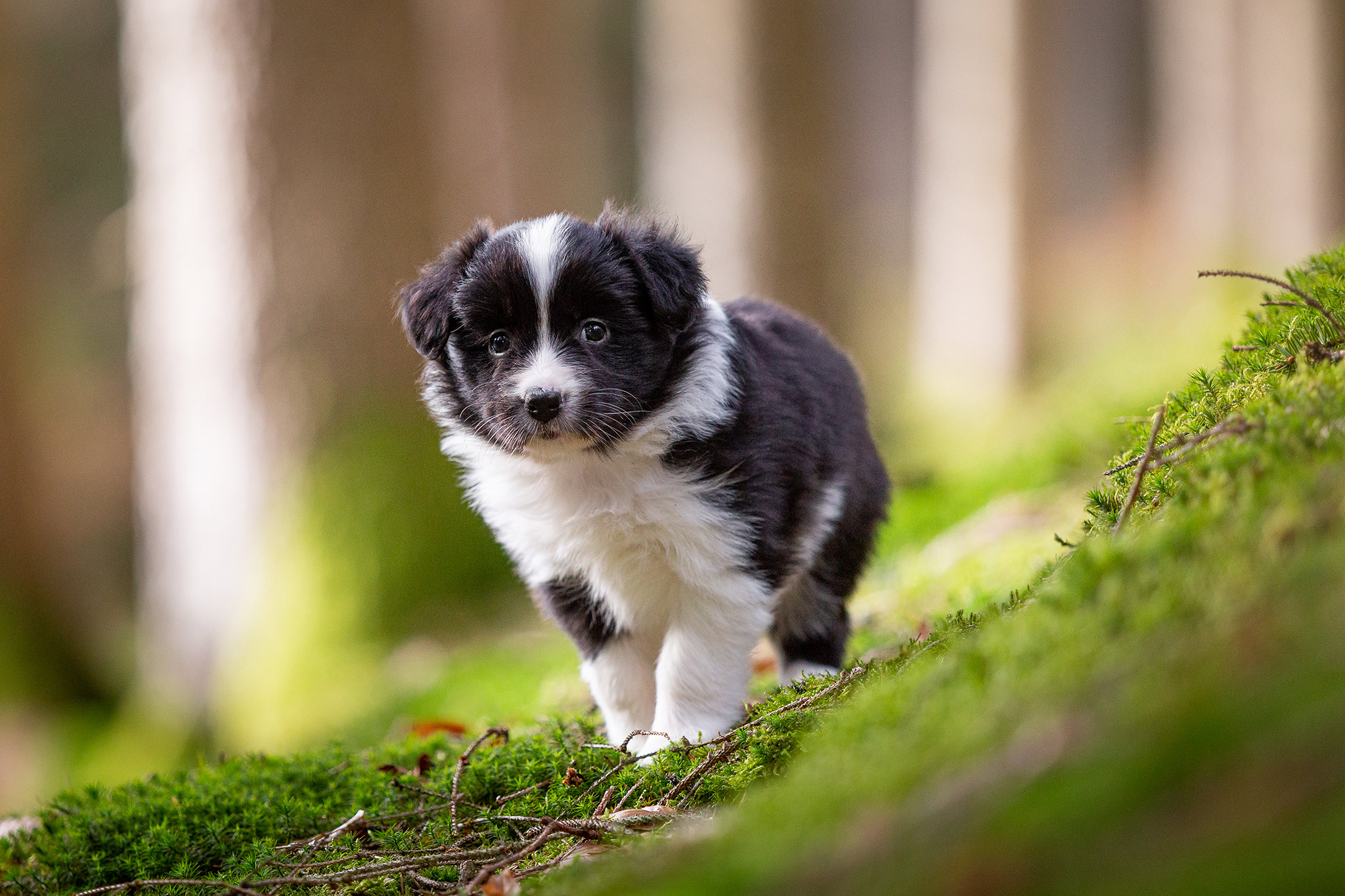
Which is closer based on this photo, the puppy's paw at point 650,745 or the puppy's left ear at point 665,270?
the puppy's paw at point 650,745

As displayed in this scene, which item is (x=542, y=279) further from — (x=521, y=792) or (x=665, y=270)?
(x=521, y=792)

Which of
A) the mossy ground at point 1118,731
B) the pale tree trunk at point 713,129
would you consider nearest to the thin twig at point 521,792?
the mossy ground at point 1118,731

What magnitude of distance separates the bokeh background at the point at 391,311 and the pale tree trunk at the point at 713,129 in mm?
52

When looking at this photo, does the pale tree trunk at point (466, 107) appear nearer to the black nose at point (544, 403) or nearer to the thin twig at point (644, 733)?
the black nose at point (544, 403)

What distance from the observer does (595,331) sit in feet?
13.5

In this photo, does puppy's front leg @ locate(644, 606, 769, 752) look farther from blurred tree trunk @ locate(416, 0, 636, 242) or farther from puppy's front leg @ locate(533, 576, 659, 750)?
blurred tree trunk @ locate(416, 0, 636, 242)

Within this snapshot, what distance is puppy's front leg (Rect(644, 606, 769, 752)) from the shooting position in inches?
158

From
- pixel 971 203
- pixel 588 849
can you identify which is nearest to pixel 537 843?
pixel 588 849

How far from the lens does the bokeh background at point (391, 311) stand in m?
8.68

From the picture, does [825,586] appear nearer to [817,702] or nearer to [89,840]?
[817,702]

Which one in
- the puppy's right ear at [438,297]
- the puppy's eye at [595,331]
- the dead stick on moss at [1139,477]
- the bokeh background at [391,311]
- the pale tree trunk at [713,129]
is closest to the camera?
the dead stick on moss at [1139,477]

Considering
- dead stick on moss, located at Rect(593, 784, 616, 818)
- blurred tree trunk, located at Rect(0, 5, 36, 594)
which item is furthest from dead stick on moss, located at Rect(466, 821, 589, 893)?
blurred tree trunk, located at Rect(0, 5, 36, 594)

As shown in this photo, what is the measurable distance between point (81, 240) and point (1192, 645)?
27886 millimetres

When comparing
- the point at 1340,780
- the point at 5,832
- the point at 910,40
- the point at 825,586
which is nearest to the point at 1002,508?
the point at 825,586
